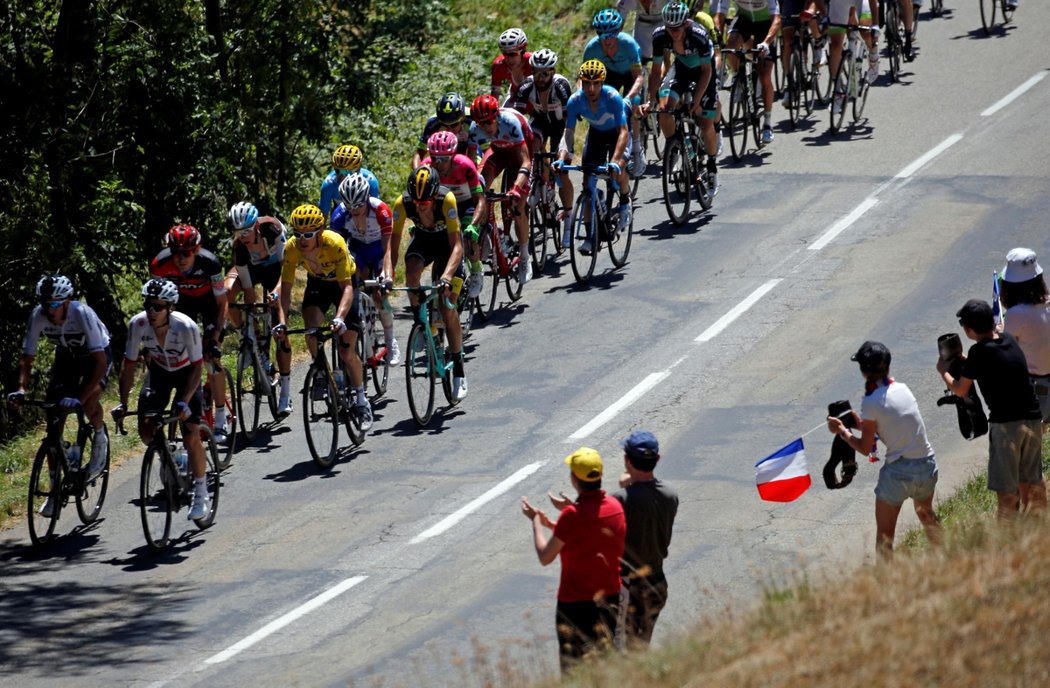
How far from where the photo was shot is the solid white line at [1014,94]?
23.1 m

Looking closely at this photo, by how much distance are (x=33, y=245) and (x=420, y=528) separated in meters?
7.23

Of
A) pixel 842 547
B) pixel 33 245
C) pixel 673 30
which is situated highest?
pixel 673 30

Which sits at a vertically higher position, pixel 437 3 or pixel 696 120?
pixel 437 3

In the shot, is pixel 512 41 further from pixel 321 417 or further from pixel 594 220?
pixel 321 417

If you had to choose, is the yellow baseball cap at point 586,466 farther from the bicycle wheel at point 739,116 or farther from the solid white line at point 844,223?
the bicycle wheel at point 739,116

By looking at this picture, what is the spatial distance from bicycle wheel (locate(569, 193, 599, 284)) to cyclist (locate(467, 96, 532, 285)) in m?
0.57

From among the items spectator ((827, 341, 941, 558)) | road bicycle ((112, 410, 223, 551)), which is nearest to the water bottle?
road bicycle ((112, 410, 223, 551))

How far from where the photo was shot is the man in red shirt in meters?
8.46

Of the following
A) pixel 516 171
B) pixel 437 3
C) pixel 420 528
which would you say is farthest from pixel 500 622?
pixel 437 3

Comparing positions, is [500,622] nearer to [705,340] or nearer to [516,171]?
[705,340]

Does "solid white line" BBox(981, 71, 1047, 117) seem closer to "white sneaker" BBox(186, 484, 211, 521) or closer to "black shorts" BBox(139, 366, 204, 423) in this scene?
"black shorts" BBox(139, 366, 204, 423)

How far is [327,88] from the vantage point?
758 inches

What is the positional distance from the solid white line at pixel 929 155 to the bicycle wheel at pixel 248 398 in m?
9.68

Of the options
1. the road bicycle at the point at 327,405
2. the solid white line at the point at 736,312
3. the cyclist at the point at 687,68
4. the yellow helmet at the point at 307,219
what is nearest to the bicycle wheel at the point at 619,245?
the cyclist at the point at 687,68
